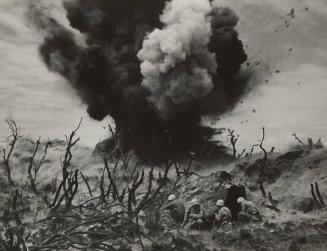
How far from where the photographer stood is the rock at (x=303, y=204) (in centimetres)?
2027

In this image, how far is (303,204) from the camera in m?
Result: 20.5

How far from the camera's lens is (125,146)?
123 ft

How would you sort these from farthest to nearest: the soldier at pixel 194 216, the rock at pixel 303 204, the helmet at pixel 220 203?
the rock at pixel 303 204 < the helmet at pixel 220 203 < the soldier at pixel 194 216

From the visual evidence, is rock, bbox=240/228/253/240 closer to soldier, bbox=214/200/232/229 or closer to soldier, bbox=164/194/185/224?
soldier, bbox=214/200/232/229

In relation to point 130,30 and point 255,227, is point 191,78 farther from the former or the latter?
point 255,227

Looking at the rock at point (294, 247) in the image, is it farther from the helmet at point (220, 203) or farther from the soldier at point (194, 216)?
the helmet at point (220, 203)

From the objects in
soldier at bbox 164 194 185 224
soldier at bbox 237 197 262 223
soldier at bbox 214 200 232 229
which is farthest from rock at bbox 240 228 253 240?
soldier at bbox 164 194 185 224

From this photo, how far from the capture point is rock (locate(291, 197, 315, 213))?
2027cm

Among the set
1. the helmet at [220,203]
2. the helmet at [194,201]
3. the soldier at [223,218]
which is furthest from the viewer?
the helmet at [194,201]

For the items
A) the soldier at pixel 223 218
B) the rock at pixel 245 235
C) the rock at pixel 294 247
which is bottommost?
the rock at pixel 294 247

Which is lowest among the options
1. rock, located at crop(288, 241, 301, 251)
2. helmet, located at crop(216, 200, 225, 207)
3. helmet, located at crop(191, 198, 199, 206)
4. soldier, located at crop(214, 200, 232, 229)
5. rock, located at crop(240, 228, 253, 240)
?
rock, located at crop(288, 241, 301, 251)

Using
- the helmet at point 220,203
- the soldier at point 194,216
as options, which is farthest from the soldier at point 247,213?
the soldier at point 194,216

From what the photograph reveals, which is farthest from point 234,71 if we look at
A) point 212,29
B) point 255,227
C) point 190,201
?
point 255,227

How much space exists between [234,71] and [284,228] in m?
21.7
